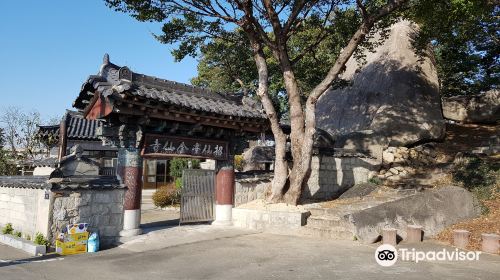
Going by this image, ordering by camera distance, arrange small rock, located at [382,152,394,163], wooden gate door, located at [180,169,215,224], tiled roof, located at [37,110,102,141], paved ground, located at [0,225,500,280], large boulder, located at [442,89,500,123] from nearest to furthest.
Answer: paved ground, located at [0,225,500,280] < wooden gate door, located at [180,169,215,224] < small rock, located at [382,152,394,163] < tiled roof, located at [37,110,102,141] < large boulder, located at [442,89,500,123]

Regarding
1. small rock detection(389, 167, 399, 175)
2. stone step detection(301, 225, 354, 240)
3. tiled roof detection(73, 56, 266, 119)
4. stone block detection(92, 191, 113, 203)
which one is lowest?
stone step detection(301, 225, 354, 240)

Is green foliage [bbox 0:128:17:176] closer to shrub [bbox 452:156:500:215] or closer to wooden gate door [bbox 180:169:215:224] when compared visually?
wooden gate door [bbox 180:169:215:224]

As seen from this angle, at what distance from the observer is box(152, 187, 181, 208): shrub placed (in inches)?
768

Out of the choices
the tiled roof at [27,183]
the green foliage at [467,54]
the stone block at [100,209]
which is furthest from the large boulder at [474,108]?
the tiled roof at [27,183]

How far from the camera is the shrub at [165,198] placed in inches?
768

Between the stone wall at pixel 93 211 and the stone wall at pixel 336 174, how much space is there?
7.27 metres

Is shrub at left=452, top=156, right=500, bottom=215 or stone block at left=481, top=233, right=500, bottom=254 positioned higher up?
shrub at left=452, top=156, right=500, bottom=215

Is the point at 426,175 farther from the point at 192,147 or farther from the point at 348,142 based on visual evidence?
the point at 192,147

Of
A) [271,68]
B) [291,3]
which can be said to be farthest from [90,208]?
[271,68]

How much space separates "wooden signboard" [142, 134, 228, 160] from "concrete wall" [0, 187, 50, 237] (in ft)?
9.03

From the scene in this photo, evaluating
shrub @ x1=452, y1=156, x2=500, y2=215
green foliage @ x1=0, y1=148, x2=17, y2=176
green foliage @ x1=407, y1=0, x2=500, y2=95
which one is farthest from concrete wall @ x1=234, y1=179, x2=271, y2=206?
green foliage @ x1=0, y1=148, x2=17, y2=176

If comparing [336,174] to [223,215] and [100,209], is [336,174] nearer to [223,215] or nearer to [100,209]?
[223,215]

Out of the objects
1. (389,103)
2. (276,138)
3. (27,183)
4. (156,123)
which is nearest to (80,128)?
(27,183)

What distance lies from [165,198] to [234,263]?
40.5 ft
